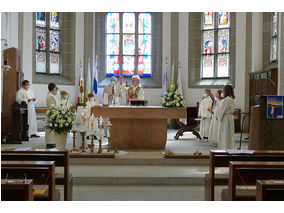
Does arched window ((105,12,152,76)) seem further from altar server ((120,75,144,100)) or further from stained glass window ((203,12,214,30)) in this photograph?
altar server ((120,75,144,100))

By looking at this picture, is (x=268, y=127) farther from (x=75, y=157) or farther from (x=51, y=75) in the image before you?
(x=51, y=75)

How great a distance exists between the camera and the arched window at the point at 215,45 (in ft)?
54.0

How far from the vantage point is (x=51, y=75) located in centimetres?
1614

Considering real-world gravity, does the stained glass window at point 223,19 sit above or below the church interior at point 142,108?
above

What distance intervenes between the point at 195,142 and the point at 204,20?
717cm

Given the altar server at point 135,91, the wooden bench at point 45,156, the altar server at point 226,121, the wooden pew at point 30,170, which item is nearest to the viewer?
the wooden pew at point 30,170

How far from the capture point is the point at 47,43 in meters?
16.1

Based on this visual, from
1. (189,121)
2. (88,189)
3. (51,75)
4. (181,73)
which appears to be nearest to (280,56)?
(189,121)

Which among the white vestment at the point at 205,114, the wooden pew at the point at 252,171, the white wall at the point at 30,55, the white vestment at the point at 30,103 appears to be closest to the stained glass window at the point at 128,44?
the white wall at the point at 30,55

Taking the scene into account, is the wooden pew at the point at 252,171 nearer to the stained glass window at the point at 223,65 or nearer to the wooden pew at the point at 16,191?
the wooden pew at the point at 16,191

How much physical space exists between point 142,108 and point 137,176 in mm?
2569

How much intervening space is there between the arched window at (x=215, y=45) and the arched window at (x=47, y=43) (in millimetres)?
6006

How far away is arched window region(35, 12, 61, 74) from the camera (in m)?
15.8

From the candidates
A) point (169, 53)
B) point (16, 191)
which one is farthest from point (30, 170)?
point (169, 53)
